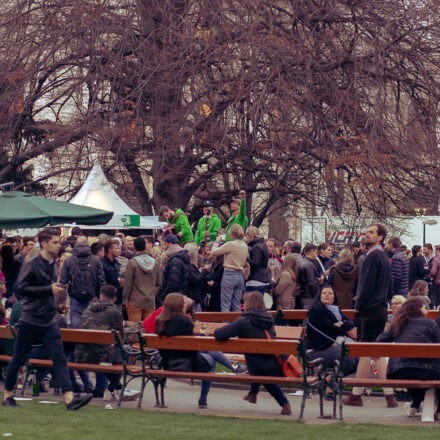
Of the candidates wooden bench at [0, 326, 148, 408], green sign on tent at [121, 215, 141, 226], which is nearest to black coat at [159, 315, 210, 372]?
wooden bench at [0, 326, 148, 408]

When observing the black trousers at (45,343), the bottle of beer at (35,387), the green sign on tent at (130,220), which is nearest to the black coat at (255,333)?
the black trousers at (45,343)

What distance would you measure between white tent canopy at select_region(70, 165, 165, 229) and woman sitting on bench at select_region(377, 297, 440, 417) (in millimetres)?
12782

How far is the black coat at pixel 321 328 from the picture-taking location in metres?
10.7

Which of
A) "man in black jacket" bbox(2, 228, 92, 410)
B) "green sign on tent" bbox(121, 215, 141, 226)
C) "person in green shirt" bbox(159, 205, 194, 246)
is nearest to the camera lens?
"man in black jacket" bbox(2, 228, 92, 410)

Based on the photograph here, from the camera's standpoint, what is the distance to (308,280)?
16.1 m

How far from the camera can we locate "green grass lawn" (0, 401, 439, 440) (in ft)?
26.3

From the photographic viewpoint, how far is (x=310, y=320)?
35.4 feet

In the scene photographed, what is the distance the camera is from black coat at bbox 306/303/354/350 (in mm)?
10680

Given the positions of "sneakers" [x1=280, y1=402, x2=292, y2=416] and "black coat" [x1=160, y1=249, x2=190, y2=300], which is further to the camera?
"black coat" [x1=160, y1=249, x2=190, y2=300]

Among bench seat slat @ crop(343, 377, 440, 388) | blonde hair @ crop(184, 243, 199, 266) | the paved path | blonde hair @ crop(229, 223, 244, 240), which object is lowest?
the paved path

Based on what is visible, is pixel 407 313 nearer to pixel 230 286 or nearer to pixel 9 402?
pixel 9 402

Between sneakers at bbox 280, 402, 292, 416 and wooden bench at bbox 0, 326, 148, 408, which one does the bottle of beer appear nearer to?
wooden bench at bbox 0, 326, 148, 408

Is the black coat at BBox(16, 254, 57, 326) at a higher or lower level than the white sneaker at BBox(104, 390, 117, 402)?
higher

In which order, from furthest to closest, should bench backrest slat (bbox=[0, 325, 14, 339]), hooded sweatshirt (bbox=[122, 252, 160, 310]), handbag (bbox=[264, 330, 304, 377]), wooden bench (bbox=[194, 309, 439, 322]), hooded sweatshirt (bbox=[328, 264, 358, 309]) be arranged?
hooded sweatshirt (bbox=[328, 264, 358, 309])
hooded sweatshirt (bbox=[122, 252, 160, 310])
wooden bench (bbox=[194, 309, 439, 322])
bench backrest slat (bbox=[0, 325, 14, 339])
handbag (bbox=[264, 330, 304, 377])
